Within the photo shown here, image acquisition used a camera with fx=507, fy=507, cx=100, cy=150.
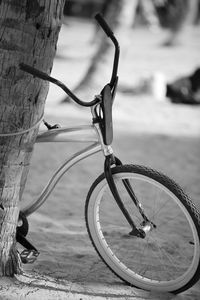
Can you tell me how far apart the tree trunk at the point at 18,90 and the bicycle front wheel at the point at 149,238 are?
47 cm

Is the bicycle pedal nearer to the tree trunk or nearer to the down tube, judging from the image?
the tree trunk

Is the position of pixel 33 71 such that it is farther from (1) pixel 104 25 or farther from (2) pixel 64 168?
(2) pixel 64 168

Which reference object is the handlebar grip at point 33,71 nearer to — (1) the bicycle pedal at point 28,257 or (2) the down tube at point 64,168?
(2) the down tube at point 64,168

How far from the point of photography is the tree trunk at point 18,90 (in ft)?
8.03

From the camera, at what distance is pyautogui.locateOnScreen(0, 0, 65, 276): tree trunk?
2447 mm

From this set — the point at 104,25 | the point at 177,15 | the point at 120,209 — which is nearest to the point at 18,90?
the point at 104,25

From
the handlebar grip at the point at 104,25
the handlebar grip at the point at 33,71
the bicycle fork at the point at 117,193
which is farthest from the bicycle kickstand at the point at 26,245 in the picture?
the handlebar grip at the point at 104,25

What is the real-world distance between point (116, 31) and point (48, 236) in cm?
686

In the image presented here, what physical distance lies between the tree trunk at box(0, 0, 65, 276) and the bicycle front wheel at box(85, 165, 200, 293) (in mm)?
467

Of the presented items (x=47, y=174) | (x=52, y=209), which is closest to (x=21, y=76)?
(x=52, y=209)

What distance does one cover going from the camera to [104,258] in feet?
9.96

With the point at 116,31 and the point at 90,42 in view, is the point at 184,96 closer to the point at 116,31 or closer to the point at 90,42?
the point at 116,31

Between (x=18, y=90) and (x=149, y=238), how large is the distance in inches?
65.9

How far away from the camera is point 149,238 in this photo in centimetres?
371
